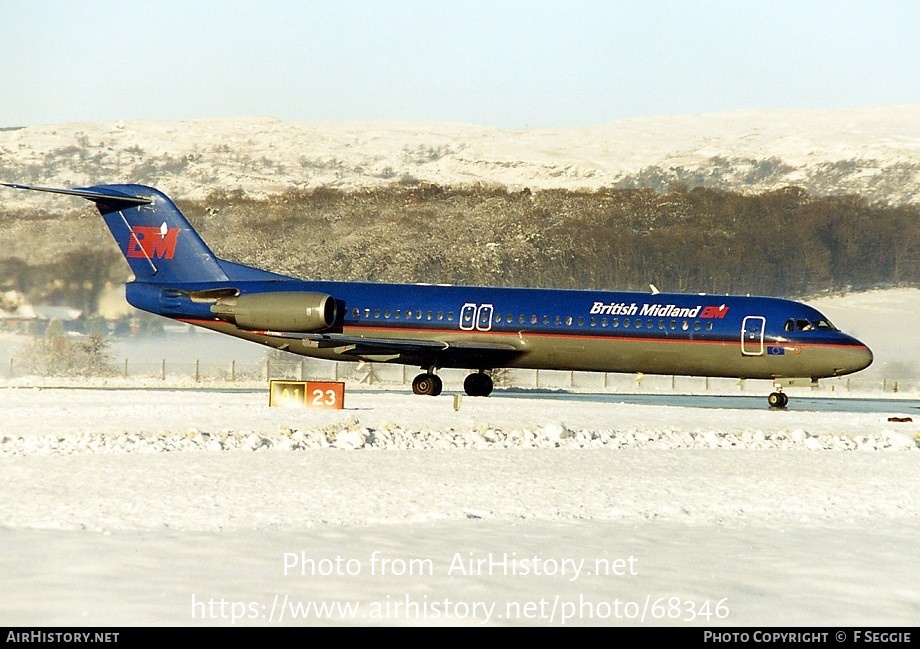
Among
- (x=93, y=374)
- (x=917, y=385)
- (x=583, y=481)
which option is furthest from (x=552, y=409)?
(x=917, y=385)

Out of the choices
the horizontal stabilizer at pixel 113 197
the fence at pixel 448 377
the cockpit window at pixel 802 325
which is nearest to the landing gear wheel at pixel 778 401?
the cockpit window at pixel 802 325

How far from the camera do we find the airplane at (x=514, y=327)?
32.7 meters

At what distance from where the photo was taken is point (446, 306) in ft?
115

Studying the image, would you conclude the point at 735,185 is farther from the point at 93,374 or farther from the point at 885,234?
the point at 93,374

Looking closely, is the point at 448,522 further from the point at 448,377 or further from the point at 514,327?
the point at 448,377

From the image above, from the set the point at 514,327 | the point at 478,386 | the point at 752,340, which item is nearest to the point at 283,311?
the point at 478,386

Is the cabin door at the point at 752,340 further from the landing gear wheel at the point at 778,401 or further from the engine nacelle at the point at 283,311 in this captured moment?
the engine nacelle at the point at 283,311

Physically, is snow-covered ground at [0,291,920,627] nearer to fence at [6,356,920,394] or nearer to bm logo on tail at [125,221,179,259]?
bm logo on tail at [125,221,179,259]

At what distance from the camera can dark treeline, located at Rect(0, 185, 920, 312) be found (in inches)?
3270

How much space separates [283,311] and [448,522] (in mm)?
22392

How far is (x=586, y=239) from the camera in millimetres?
88125

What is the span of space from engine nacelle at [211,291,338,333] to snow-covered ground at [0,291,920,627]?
9735 mm

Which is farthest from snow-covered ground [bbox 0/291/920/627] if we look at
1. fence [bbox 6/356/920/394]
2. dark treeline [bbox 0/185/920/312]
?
dark treeline [bbox 0/185/920/312]

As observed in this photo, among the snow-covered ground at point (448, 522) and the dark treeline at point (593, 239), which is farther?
the dark treeline at point (593, 239)
